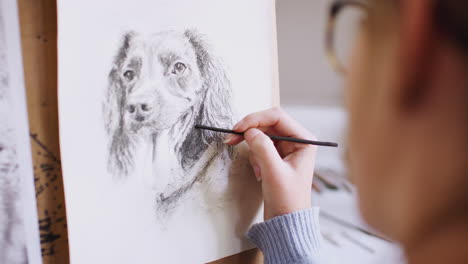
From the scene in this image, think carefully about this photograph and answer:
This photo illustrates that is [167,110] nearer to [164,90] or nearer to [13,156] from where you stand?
[164,90]

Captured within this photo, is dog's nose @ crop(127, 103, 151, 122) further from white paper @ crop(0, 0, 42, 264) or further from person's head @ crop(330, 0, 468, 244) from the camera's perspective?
person's head @ crop(330, 0, 468, 244)

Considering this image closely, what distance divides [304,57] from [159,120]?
1.49 ft

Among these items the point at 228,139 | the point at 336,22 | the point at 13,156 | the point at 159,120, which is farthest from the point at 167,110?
the point at 336,22

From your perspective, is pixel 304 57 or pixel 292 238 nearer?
pixel 292 238

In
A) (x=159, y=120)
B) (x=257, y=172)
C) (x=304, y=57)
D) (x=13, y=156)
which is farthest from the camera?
(x=304, y=57)

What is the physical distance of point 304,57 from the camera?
0.89m

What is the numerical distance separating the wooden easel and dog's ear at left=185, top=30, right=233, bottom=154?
0.78 feet

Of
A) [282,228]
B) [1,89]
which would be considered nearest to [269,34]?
[282,228]

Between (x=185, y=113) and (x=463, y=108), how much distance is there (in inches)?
18.3

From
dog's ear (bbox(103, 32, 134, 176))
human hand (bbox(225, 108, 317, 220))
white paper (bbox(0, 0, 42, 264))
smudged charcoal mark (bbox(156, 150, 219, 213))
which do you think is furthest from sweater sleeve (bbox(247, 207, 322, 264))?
white paper (bbox(0, 0, 42, 264))

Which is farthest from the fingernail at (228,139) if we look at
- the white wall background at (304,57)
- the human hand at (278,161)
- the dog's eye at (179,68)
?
the white wall background at (304,57)

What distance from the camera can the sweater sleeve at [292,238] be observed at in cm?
64

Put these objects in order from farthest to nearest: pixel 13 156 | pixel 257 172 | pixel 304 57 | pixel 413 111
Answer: pixel 304 57 < pixel 257 172 < pixel 13 156 < pixel 413 111

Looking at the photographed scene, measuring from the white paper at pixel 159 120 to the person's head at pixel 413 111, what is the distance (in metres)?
0.37
